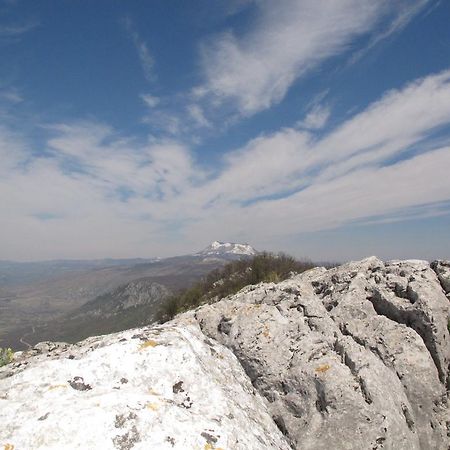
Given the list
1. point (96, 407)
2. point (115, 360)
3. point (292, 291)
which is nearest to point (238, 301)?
point (292, 291)

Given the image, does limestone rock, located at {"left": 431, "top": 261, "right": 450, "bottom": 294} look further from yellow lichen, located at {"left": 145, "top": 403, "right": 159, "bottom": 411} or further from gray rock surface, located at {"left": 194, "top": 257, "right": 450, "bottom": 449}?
yellow lichen, located at {"left": 145, "top": 403, "right": 159, "bottom": 411}

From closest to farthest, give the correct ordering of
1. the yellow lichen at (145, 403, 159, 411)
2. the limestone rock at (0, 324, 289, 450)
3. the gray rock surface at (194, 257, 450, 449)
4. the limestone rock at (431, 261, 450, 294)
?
the limestone rock at (0, 324, 289, 450) → the yellow lichen at (145, 403, 159, 411) → the gray rock surface at (194, 257, 450, 449) → the limestone rock at (431, 261, 450, 294)

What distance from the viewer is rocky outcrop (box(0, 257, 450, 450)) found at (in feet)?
22.3

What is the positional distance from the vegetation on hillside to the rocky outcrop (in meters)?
8.20

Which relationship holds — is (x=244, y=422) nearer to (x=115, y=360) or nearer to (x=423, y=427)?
(x=115, y=360)

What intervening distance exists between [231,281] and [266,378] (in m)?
15.0

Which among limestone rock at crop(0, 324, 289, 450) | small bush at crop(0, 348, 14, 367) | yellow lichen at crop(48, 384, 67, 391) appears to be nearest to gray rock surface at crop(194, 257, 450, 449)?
limestone rock at crop(0, 324, 289, 450)

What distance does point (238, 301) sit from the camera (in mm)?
13375

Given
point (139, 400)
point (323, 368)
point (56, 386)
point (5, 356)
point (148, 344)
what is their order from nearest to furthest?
point (139, 400) < point (56, 386) < point (148, 344) < point (323, 368) < point (5, 356)

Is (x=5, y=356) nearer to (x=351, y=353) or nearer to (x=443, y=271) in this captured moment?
(x=351, y=353)

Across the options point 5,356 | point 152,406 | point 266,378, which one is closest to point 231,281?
point 5,356

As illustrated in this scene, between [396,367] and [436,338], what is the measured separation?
187cm

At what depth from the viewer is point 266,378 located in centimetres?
987

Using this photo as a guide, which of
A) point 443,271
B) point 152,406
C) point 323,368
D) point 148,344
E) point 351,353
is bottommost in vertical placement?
point 323,368
